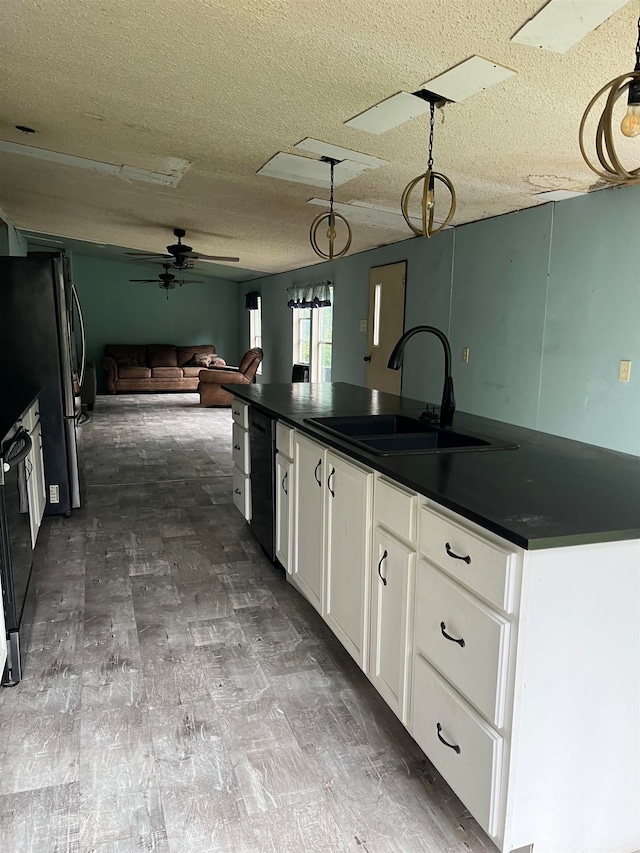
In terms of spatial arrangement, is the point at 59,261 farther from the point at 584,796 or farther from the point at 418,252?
the point at 584,796

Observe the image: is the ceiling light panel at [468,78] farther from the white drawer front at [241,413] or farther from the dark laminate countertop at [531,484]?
the white drawer front at [241,413]

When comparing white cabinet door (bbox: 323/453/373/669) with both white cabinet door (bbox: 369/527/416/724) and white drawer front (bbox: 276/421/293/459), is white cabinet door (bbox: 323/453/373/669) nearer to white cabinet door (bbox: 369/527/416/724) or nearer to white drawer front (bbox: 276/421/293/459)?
white cabinet door (bbox: 369/527/416/724)

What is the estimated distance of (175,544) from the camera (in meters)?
3.43

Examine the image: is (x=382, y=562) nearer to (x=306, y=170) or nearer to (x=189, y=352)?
(x=306, y=170)

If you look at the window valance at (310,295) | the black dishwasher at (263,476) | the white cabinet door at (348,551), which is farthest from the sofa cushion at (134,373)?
the white cabinet door at (348,551)

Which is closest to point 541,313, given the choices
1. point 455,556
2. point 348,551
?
point 348,551

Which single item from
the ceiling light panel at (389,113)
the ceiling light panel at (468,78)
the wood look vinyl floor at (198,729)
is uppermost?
the ceiling light panel at (389,113)

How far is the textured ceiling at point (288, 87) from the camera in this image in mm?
1776

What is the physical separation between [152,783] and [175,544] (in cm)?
187

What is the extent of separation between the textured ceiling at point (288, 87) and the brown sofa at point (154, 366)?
6.68 metres

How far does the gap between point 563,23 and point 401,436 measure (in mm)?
1378

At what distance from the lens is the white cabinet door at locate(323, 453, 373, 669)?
1.90m

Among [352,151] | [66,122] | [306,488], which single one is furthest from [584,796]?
[66,122]

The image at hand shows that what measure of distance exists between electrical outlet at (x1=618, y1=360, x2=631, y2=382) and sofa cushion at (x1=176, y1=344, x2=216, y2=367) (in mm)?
9331
